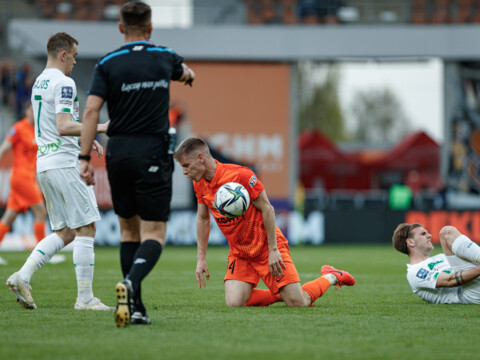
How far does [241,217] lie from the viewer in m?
7.11

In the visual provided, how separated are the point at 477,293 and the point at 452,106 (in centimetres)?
2330

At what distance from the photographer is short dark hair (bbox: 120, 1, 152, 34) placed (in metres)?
5.58

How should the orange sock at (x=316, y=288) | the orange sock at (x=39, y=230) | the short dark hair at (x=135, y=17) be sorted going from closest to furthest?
1. the short dark hair at (x=135, y=17)
2. the orange sock at (x=316, y=288)
3. the orange sock at (x=39, y=230)

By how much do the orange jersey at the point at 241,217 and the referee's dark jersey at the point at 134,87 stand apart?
4.18 ft

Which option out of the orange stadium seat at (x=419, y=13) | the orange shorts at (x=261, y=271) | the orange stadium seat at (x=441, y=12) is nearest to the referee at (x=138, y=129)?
the orange shorts at (x=261, y=271)

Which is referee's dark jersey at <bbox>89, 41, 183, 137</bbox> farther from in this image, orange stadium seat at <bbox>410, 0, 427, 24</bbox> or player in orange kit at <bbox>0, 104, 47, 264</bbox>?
orange stadium seat at <bbox>410, 0, 427, 24</bbox>

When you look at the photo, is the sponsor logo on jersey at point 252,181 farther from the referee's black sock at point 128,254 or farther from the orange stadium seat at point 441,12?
the orange stadium seat at point 441,12

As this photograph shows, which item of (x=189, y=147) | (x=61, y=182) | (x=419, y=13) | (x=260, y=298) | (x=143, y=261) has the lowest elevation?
(x=260, y=298)

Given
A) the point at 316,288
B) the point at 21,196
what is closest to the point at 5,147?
the point at 21,196

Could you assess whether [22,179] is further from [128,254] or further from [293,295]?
[128,254]

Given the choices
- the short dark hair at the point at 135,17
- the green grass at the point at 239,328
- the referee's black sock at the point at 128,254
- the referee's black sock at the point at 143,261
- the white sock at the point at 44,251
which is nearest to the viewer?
the green grass at the point at 239,328

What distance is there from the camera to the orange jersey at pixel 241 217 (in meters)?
6.83

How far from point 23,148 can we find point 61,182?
5976mm

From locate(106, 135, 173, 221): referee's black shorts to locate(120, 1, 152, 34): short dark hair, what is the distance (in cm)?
78
